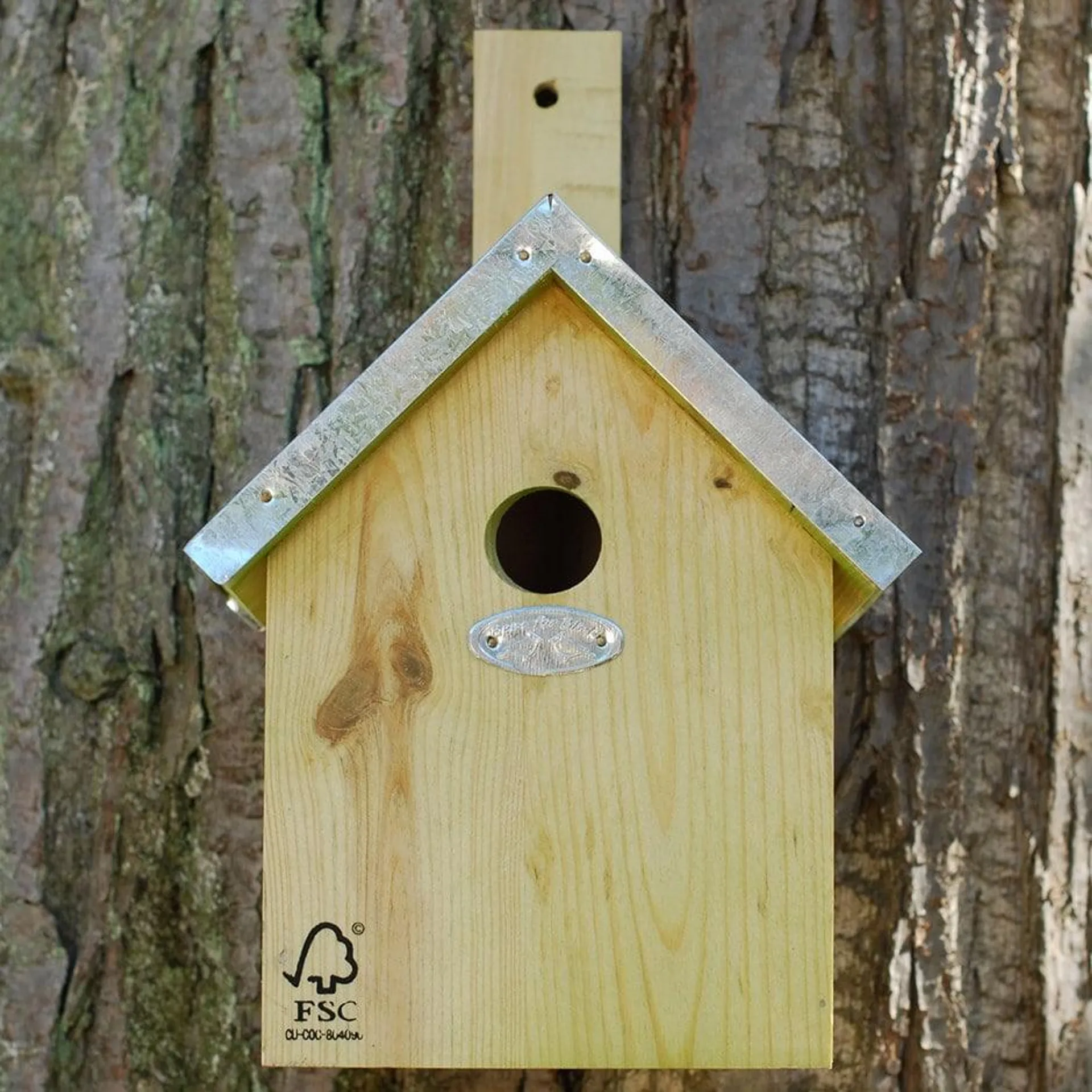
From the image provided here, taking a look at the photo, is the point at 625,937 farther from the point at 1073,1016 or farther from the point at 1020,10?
the point at 1020,10

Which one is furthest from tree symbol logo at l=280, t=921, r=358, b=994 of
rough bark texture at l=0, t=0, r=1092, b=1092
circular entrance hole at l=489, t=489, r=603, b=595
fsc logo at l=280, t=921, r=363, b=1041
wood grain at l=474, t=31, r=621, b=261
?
wood grain at l=474, t=31, r=621, b=261

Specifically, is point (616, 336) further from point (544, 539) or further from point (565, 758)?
point (544, 539)

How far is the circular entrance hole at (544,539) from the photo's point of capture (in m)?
2.55

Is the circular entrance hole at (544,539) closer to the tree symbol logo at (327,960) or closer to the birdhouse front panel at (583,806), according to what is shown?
the birdhouse front panel at (583,806)

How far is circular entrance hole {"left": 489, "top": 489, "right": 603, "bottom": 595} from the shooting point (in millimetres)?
2549

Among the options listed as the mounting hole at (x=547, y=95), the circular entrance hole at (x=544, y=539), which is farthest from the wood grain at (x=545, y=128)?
the circular entrance hole at (x=544, y=539)

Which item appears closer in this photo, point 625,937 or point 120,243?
point 625,937

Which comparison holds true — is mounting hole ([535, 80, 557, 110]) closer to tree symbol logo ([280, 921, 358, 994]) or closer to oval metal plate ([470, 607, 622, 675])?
oval metal plate ([470, 607, 622, 675])

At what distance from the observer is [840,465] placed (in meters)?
2.52

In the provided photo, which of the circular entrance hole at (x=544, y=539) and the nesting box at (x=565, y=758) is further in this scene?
the circular entrance hole at (x=544, y=539)

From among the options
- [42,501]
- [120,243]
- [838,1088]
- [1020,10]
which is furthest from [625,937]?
[1020,10]

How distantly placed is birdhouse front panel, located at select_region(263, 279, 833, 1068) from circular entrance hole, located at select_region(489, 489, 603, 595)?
53 centimetres

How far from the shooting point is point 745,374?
2.53 meters

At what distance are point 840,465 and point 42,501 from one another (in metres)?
1.25
